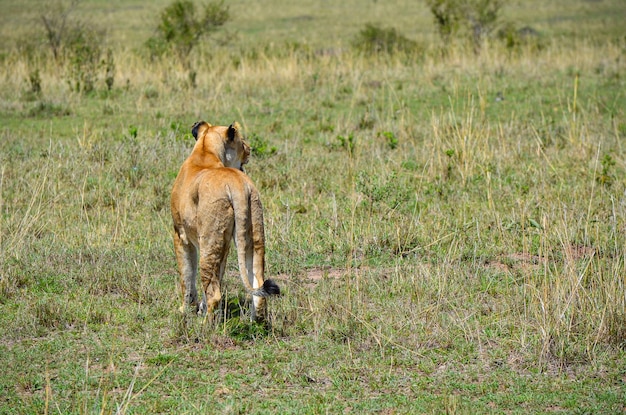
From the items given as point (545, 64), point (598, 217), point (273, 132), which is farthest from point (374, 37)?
point (598, 217)

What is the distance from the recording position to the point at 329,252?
7328 millimetres

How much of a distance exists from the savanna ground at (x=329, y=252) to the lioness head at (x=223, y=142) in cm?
99

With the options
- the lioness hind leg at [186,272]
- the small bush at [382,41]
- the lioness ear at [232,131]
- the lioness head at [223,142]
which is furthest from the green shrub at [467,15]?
the lioness hind leg at [186,272]

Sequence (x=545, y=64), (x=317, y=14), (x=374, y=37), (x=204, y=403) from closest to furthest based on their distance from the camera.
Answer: (x=204, y=403) → (x=545, y=64) → (x=374, y=37) → (x=317, y=14)

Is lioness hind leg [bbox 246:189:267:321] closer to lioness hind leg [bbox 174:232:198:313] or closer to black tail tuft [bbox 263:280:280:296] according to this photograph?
black tail tuft [bbox 263:280:280:296]

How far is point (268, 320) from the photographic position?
552cm

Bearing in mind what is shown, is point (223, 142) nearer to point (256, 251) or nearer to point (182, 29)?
point (256, 251)

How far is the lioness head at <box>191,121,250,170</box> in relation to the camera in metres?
6.00

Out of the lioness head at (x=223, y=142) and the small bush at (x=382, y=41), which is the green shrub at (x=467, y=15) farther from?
the lioness head at (x=223, y=142)

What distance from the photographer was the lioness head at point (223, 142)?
600cm

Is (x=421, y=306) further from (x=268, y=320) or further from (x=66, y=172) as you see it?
(x=66, y=172)

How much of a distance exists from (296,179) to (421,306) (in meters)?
3.93

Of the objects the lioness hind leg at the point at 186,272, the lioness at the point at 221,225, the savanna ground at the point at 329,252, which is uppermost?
the lioness at the point at 221,225

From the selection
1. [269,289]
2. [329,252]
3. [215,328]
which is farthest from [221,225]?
[329,252]
